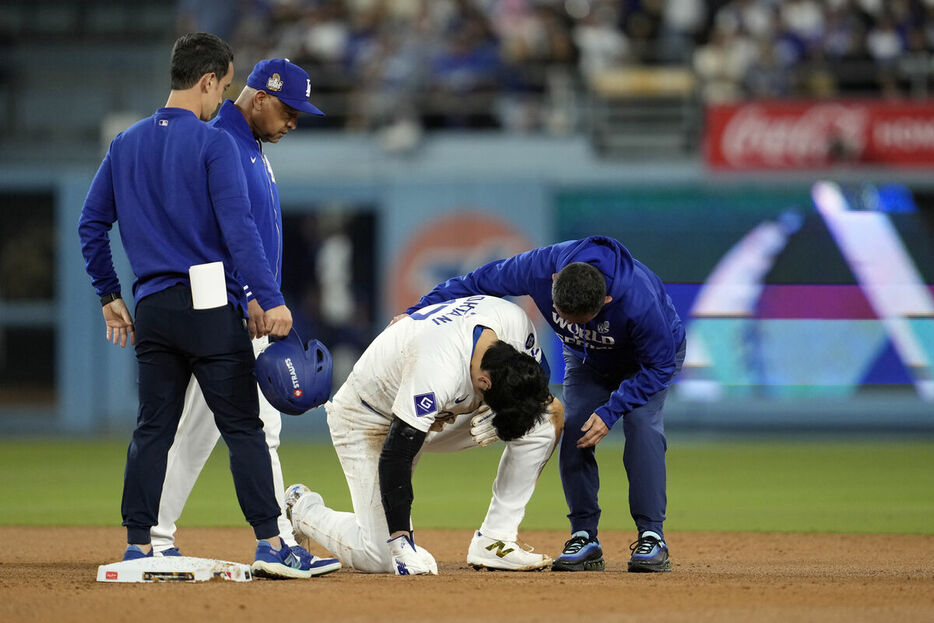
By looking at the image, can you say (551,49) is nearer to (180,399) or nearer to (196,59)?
Answer: (196,59)

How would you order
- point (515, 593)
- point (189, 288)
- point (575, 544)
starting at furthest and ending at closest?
1. point (575, 544)
2. point (189, 288)
3. point (515, 593)

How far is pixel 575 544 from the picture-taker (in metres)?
6.09

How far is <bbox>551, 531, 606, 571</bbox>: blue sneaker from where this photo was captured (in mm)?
5988

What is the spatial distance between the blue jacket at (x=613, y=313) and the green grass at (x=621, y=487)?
88.0 inches

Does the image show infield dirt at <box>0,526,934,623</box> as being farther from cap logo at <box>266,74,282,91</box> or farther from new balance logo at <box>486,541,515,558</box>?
cap logo at <box>266,74,282,91</box>

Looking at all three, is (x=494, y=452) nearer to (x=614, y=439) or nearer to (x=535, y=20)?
(x=614, y=439)

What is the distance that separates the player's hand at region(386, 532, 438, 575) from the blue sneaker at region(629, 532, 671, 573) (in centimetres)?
93

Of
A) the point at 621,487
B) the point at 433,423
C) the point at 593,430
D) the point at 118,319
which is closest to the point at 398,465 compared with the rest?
the point at 433,423

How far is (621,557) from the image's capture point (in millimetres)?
6691

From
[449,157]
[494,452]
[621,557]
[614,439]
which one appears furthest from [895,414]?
[621,557]

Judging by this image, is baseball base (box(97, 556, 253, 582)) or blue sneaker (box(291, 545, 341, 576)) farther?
blue sneaker (box(291, 545, 341, 576))

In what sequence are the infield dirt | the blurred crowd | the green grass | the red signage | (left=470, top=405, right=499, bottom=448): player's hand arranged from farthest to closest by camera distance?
the blurred crowd < the red signage < the green grass < (left=470, top=405, right=499, bottom=448): player's hand < the infield dirt

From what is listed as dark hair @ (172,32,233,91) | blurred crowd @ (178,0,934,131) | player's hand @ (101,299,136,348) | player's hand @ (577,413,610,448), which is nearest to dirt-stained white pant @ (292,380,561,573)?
player's hand @ (577,413,610,448)

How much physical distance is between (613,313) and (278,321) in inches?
60.7
